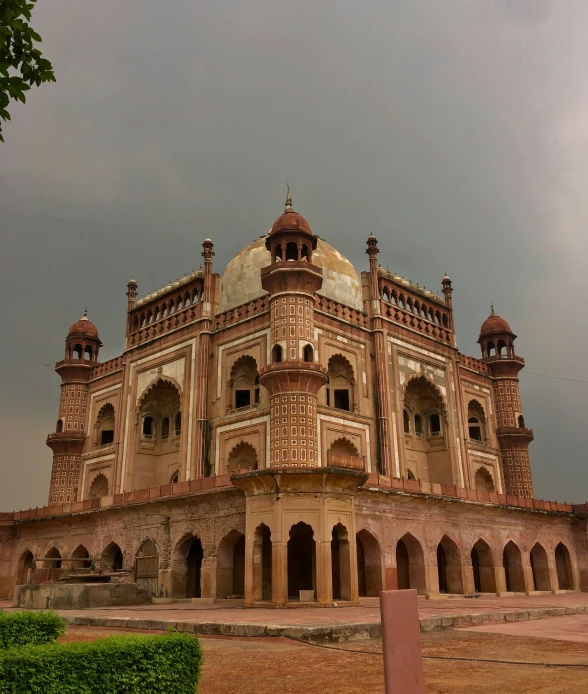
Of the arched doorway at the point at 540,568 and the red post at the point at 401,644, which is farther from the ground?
the arched doorway at the point at 540,568

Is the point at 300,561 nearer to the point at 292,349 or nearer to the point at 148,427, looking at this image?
the point at 292,349

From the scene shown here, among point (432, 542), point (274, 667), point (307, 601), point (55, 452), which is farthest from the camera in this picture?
point (55, 452)

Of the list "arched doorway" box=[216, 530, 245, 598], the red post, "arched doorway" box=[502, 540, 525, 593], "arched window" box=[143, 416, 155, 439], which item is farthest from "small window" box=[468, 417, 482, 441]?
the red post

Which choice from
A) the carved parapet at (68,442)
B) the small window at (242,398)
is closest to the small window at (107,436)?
the carved parapet at (68,442)

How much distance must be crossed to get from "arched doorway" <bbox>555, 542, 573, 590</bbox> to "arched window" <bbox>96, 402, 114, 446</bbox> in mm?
20097

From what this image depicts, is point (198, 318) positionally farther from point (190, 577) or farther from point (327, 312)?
point (190, 577)

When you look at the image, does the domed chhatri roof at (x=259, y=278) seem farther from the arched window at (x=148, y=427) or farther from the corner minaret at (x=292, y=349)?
the arched window at (x=148, y=427)

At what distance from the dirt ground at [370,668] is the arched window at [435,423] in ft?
A: 60.5

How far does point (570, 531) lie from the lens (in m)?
27.4

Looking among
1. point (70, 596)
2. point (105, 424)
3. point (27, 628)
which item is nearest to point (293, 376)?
point (70, 596)

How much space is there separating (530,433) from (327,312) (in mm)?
12903

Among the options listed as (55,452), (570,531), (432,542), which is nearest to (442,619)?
(432,542)

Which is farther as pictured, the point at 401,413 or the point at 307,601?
the point at 401,413

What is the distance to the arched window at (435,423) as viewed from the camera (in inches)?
1131
